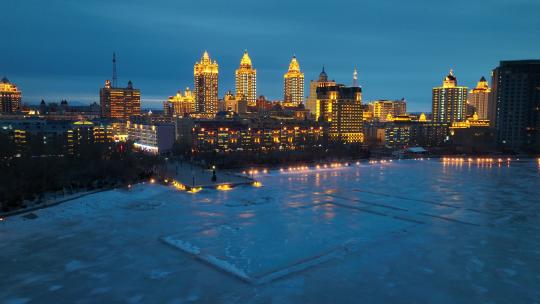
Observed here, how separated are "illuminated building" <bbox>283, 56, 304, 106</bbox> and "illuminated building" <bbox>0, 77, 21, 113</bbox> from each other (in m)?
103

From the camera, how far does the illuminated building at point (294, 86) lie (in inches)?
7239

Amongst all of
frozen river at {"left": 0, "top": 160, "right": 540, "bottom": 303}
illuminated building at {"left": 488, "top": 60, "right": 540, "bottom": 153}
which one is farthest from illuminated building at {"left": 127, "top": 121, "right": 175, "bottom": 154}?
illuminated building at {"left": 488, "top": 60, "right": 540, "bottom": 153}

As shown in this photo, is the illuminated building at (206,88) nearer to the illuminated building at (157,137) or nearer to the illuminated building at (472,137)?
the illuminated building at (157,137)

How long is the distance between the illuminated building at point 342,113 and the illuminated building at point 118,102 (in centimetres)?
7885

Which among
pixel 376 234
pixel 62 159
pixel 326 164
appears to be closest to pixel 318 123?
pixel 326 164

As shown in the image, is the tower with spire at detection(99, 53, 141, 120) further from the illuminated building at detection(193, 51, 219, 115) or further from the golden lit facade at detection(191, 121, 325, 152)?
the golden lit facade at detection(191, 121, 325, 152)

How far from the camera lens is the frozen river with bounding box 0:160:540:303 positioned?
13719mm

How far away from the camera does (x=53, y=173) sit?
3500 cm

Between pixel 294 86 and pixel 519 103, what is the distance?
102468mm

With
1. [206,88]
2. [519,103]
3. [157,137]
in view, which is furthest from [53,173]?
[206,88]

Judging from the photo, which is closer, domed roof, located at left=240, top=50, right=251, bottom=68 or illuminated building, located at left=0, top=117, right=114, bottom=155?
illuminated building, located at left=0, top=117, right=114, bottom=155

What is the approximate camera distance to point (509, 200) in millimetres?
29281

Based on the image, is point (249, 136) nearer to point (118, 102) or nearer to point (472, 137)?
point (472, 137)

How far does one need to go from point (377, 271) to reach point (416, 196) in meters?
16.8
